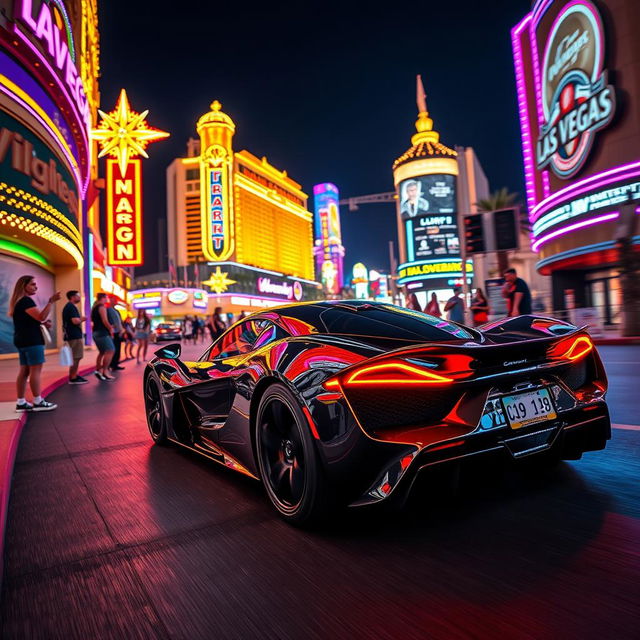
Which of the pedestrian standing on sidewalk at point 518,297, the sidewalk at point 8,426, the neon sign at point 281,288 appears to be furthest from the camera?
the neon sign at point 281,288

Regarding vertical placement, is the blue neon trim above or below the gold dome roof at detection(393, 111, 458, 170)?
below

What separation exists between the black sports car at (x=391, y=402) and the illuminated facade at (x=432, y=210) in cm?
7075

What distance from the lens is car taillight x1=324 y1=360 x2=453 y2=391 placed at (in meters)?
2.28

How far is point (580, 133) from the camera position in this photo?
23.4 m

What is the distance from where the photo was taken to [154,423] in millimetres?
4625

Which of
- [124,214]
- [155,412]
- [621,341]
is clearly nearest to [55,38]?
[124,214]

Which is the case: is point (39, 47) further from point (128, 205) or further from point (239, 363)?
point (239, 363)

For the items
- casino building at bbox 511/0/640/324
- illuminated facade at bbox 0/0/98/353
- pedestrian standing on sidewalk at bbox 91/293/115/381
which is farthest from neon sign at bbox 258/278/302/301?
pedestrian standing on sidewalk at bbox 91/293/115/381

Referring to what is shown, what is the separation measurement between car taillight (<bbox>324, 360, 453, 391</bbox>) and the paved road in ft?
1.65

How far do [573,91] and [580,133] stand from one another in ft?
6.98

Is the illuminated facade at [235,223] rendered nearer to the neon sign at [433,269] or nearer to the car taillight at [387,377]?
the neon sign at [433,269]

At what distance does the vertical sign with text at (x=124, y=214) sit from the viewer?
2737 centimetres

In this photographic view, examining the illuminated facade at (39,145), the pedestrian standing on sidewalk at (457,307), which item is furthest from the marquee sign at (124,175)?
the pedestrian standing on sidewalk at (457,307)

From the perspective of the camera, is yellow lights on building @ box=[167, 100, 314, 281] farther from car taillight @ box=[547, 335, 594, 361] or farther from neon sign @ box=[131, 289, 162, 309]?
car taillight @ box=[547, 335, 594, 361]
